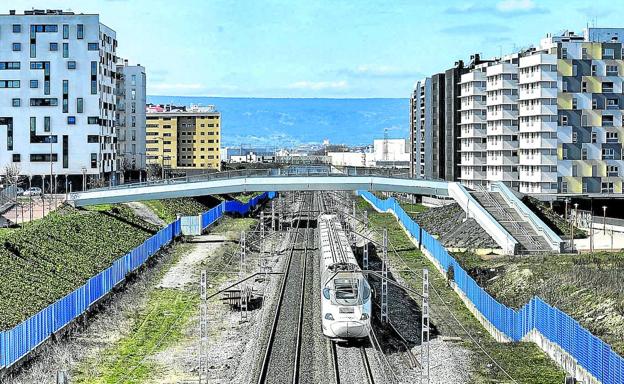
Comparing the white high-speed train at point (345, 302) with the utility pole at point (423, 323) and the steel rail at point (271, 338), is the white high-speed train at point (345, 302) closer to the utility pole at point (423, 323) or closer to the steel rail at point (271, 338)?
the steel rail at point (271, 338)

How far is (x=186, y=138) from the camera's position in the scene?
175m

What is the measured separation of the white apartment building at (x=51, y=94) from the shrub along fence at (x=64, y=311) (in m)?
34.1

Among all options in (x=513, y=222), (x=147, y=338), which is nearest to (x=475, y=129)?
(x=513, y=222)

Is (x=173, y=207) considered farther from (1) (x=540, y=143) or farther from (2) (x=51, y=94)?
(1) (x=540, y=143)

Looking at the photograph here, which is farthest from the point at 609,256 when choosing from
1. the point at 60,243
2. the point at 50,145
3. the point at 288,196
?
the point at 288,196

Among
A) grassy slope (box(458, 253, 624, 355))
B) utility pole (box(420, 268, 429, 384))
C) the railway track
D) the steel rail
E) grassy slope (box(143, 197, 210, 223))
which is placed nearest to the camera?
utility pole (box(420, 268, 429, 384))

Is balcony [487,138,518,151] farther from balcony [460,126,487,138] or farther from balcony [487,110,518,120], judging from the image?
balcony [460,126,487,138]

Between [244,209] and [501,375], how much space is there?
68.6 meters

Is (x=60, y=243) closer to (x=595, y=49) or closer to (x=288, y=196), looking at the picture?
(x=595, y=49)

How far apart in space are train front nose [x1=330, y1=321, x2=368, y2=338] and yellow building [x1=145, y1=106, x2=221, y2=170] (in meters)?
141

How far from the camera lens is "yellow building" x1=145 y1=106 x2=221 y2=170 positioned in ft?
568

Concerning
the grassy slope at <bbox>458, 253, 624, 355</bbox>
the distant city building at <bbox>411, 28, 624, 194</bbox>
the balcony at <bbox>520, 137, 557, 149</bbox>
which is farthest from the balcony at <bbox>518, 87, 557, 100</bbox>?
the grassy slope at <bbox>458, 253, 624, 355</bbox>

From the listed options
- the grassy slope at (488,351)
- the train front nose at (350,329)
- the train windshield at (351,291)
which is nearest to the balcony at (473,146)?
the grassy slope at (488,351)

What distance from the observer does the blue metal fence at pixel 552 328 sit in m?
25.7
